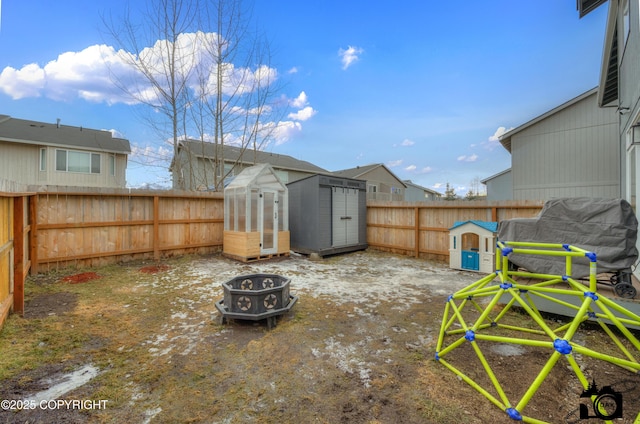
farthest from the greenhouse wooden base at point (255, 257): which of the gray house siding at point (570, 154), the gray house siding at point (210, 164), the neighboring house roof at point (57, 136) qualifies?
the neighboring house roof at point (57, 136)

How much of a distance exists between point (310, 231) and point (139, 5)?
384 inches

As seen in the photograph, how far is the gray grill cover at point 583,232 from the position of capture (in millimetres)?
3238

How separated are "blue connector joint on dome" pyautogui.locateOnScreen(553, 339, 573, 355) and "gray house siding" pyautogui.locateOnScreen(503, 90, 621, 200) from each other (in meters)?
10.3

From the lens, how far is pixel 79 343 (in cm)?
298

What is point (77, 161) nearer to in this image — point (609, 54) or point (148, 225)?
point (148, 225)

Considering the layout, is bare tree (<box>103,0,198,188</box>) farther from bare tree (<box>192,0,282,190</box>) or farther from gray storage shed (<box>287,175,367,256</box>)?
gray storage shed (<box>287,175,367,256</box>)

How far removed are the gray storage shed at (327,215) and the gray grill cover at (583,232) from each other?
5.11 meters

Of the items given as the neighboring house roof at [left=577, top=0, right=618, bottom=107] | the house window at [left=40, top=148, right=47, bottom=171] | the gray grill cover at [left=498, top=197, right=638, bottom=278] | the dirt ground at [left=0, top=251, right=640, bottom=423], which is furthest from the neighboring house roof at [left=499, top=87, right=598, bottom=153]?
the house window at [left=40, top=148, right=47, bottom=171]

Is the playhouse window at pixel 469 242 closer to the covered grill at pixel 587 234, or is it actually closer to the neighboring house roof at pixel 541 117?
the covered grill at pixel 587 234

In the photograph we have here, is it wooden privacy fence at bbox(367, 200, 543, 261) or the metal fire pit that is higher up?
wooden privacy fence at bbox(367, 200, 543, 261)

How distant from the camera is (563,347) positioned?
169 cm

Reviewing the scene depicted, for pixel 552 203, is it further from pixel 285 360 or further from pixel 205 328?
pixel 205 328

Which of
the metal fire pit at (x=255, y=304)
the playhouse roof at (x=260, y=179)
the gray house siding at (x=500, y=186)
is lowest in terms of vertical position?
the metal fire pit at (x=255, y=304)

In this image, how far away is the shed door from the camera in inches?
345
